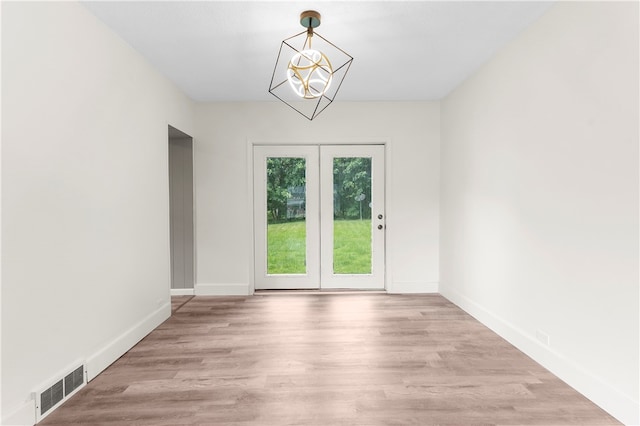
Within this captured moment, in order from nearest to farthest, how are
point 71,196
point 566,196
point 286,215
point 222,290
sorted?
1. point 71,196
2. point 566,196
3. point 222,290
4. point 286,215

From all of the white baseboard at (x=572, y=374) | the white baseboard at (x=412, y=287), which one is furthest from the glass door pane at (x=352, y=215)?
the white baseboard at (x=572, y=374)

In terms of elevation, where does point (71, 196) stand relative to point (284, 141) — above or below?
below

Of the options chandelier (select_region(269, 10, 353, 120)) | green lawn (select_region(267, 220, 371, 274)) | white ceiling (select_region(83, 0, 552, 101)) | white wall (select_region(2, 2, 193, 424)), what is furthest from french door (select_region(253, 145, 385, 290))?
white wall (select_region(2, 2, 193, 424))

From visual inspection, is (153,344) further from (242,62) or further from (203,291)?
(242,62)

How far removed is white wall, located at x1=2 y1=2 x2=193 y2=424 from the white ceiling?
378mm

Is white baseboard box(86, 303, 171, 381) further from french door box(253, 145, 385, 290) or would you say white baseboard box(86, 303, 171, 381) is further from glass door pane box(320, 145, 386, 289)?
glass door pane box(320, 145, 386, 289)

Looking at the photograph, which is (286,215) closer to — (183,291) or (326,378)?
(183,291)

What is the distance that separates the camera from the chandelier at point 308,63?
2.35 metres

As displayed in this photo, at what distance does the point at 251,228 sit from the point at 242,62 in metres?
2.04

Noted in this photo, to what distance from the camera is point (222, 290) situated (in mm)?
4477

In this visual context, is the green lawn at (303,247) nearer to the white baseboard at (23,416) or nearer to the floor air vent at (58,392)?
the floor air vent at (58,392)

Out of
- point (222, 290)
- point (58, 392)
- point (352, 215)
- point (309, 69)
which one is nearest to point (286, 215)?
point (352, 215)

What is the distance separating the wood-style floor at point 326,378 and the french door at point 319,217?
3.66 ft

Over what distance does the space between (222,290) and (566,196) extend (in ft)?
12.3
